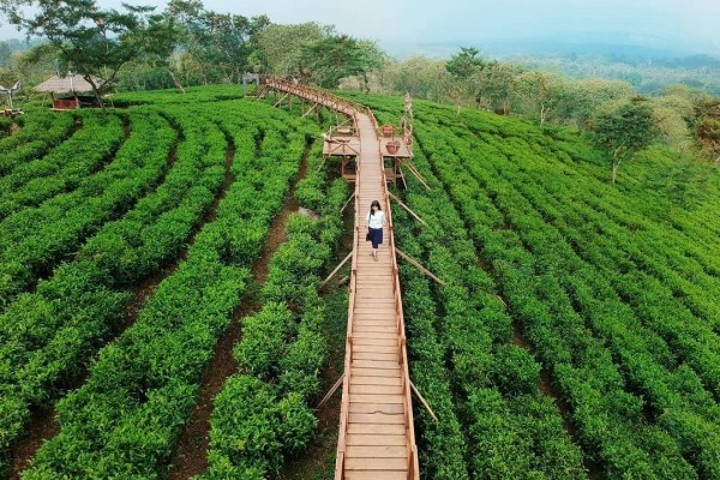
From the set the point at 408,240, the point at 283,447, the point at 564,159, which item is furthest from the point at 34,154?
the point at 564,159

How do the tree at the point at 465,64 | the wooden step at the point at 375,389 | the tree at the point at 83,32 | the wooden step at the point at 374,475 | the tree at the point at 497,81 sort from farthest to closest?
the tree at the point at 497,81, the tree at the point at 465,64, the tree at the point at 83,32, the wooden step at the point at 375,389, the wooden step at the point at 374,475

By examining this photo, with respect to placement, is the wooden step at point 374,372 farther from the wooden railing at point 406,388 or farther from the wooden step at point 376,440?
the wooden step at point 376,440

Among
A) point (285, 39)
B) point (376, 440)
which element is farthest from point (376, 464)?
point (285, 39)

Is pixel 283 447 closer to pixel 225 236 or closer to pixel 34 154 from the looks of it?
pixel 225 236

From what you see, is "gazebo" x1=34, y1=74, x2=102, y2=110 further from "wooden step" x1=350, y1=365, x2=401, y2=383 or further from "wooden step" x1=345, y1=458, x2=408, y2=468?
"wooden step" x1=345, y1=458, x2=408, y2=468

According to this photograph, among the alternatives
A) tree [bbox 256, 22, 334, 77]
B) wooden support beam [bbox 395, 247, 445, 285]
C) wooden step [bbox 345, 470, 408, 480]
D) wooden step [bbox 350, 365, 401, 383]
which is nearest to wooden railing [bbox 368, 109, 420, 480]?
wooden step [bbox 350, 365, 401, 383]

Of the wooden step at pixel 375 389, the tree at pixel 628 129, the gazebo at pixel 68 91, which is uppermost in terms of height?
the gazebo at pixel 68 91

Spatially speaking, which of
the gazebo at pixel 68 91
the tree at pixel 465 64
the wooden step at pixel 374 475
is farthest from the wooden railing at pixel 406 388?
the tree at pixel 465 64
